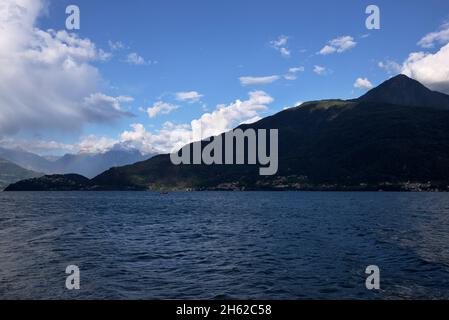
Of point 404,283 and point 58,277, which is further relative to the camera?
point 58,277

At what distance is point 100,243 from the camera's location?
69.6 meters

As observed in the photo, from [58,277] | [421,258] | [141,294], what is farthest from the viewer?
[421,258]

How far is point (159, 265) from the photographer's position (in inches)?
1972

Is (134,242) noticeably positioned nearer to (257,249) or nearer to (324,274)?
(257,249)

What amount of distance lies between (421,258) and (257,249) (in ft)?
76.0

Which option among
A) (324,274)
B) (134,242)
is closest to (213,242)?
(134,242)

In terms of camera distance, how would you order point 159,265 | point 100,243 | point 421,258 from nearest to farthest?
point 159,265 → point 421,258 → point 100,243
